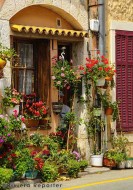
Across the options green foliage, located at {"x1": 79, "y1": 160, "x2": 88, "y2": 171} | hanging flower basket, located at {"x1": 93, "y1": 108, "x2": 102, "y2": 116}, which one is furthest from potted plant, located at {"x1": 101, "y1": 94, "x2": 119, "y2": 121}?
green foliage, located at {"x1": 79, "y1": 160, "x2": 88, "y2": 171}

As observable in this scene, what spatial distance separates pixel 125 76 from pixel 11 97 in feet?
12.8

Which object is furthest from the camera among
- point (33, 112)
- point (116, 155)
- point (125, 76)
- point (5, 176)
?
point (125, 76)

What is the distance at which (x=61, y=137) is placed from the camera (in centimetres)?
1303

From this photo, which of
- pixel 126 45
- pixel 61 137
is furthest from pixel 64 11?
pixel 61 137

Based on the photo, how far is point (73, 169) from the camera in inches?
459

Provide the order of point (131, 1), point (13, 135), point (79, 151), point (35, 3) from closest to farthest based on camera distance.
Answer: point (13, 135), point (35, 3), point (79, 151), point (131, 1)

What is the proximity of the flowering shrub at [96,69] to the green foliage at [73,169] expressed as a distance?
2323mm

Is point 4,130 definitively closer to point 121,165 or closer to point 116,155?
point 116,155

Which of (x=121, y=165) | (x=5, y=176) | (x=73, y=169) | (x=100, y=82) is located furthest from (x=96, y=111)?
(x=5, y=176)

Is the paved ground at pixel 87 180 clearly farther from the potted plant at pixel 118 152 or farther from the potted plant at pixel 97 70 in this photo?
the potted plant at pixel 97 70

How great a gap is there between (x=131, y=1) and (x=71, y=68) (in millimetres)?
2799

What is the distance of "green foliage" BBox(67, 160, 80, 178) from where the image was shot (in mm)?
11625

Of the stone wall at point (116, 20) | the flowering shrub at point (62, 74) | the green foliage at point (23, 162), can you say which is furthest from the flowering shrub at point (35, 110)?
the stone wall at point (116, 20)

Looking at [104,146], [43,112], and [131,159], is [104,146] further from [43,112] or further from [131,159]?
[43,112]
